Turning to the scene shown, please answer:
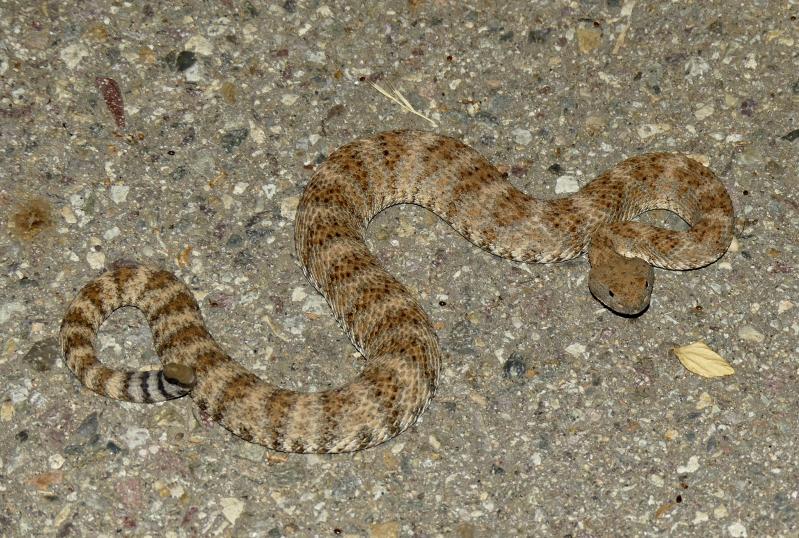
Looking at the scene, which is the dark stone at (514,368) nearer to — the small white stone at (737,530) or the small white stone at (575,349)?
the small white stone at (575,349)

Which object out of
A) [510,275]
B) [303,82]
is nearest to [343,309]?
[510,275]

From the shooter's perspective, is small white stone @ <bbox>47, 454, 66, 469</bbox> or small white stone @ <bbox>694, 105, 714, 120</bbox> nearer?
small white stone @ <bbox>47, 454, 66, 469</bbox>

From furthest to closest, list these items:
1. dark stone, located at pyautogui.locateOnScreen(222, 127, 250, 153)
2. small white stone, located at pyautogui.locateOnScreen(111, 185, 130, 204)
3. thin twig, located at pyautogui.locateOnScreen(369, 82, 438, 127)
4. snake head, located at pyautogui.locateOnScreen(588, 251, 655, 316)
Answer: thin twig, located at pyautogui.locateOnScreen(369, 82, 438, 127)
dark stone, located at pyautogui.locateOnScreen(222, 127, 250, 153)
small white stone, located at pyautogui.locateOnScreen(111, 185, 130, 204)
snake head, located at pyautogui.locateOnScreen(588, 251, 655, 316)

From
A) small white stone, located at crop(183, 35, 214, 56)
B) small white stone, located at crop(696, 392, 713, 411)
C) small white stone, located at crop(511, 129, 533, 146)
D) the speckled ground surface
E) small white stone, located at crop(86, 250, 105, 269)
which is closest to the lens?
the speckled ground surface

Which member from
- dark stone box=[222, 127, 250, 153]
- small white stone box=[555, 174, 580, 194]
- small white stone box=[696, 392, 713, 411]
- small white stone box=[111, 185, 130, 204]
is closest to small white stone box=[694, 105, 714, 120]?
small white stone box=[555, 174, 580, 194]

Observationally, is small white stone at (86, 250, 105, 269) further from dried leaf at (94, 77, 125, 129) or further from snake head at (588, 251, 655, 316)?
snake head at (588, 251, 655, 316)

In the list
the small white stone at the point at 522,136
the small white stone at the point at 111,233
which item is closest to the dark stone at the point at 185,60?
the small white stone at the point at 111,233

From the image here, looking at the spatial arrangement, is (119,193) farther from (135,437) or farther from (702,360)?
(702,360)
